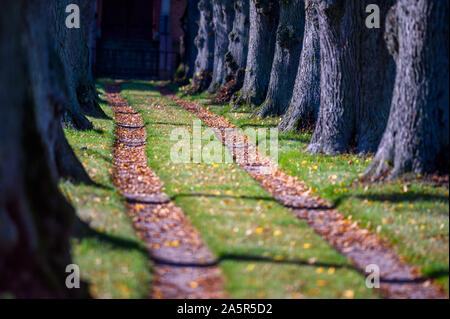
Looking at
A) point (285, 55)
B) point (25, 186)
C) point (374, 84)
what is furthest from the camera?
point (285, 55)

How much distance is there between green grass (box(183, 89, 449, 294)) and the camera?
6.40m

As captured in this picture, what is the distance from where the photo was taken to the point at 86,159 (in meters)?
10.5

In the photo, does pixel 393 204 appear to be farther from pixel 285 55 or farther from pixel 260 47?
pixel 260 47

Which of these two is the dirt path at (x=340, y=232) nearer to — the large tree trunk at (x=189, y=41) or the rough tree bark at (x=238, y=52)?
the rough tree bark at (x=238, y=52)

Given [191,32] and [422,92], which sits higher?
[191,32]

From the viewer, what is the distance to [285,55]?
1639 centimetres

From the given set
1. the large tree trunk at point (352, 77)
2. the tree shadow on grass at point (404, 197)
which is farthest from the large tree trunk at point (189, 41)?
the tree shadow on grass at point (404, 197)

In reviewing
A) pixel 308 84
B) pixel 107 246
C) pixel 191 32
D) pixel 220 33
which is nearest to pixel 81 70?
pixel 308 84

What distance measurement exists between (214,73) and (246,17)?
4.61 metres

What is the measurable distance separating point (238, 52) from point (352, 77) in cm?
1151

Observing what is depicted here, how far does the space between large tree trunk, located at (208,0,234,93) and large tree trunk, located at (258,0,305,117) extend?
7.58m

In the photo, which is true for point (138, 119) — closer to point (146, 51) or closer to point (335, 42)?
point (335, 42)

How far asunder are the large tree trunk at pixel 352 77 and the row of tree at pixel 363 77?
0.02 m

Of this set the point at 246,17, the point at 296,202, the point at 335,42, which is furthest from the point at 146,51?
the point at 296,202
